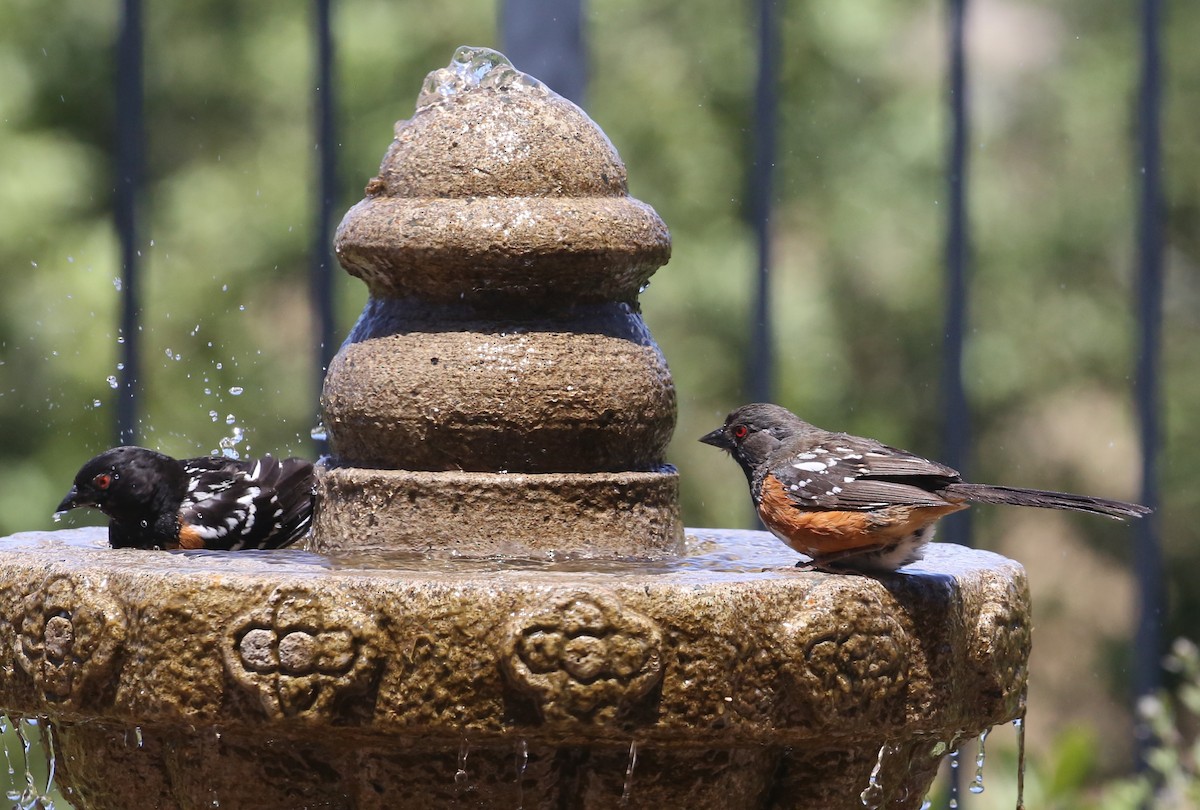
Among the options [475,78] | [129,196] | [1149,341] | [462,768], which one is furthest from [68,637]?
[1149,341]

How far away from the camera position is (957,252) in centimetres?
537

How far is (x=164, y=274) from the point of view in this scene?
588cm

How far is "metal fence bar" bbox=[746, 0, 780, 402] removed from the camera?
5.28 m

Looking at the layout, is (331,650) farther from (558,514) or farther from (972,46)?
(972,46)

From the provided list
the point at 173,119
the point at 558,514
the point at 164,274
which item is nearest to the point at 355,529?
the point at 558,514

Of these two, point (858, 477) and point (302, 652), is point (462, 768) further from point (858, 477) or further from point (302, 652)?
point (858, 477)

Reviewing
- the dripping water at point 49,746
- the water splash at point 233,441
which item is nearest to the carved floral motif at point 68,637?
the dripping water at point 49,746

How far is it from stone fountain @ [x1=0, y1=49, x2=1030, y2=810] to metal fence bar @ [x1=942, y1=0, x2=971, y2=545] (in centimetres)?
192

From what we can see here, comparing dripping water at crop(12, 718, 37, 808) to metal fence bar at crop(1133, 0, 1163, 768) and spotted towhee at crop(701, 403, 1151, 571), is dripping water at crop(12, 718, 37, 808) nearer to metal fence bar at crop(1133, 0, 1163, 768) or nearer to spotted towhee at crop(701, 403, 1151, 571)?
spotted towhee at crop(701, 403, 1151, 571)

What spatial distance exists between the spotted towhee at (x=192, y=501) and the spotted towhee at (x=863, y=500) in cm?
117

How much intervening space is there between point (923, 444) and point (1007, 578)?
3.19m

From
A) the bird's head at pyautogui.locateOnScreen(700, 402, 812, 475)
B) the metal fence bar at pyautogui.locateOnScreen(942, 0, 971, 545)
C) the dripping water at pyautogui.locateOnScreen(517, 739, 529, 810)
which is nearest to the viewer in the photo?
the dripping water at pyautogui.locateOnScreen(517, 739, 529, 810)

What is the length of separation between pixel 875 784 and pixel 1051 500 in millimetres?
600

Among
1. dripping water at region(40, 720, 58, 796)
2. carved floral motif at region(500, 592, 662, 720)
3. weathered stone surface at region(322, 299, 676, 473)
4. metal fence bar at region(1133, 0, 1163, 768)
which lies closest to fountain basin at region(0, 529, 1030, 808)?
carved floral motif at region(500, 592, 662, 720)
